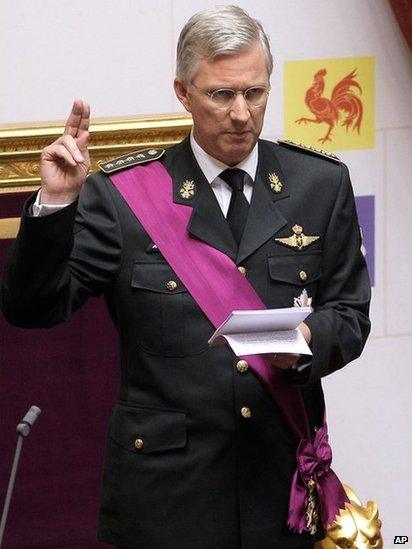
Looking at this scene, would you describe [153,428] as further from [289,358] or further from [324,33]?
[324,33]

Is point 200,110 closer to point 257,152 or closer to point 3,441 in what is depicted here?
point 257,152

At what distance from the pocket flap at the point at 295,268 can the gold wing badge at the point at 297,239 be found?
0.02 m

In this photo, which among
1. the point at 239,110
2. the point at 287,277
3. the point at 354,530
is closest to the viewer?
the point at 239,110

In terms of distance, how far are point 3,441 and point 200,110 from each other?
1299mm

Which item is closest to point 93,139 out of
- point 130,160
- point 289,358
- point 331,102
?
point 331,102

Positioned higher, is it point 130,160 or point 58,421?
point 130,160

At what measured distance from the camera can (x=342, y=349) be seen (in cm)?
244

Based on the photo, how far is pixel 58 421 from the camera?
3.40m

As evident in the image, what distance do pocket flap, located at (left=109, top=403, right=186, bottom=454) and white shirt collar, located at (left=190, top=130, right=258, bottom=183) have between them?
437 mm

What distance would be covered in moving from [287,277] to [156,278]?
240mm

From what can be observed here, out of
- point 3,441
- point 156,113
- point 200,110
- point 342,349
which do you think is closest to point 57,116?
point 156,113

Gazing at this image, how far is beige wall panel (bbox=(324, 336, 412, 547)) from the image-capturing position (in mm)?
3648

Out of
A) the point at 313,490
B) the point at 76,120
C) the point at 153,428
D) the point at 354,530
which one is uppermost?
the point at 76,120

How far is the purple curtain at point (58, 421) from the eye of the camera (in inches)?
134
